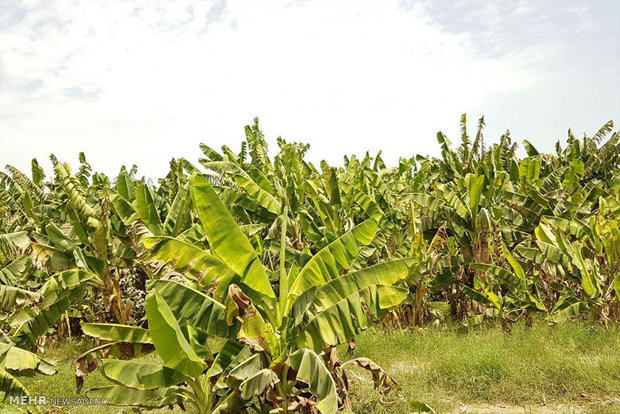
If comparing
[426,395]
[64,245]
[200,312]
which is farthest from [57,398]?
[426,395]

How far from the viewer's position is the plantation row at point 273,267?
5008mm

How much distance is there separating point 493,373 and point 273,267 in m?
5.38

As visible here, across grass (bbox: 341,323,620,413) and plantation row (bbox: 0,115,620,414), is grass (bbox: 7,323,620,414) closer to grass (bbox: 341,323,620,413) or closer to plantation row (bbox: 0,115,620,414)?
grass (bbox: 341,323,620,413)

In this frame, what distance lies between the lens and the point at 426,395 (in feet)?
22.0

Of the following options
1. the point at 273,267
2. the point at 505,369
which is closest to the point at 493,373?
the point at 505,369

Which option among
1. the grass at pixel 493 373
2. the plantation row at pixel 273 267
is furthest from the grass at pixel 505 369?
the plantation row at pixel 273 267

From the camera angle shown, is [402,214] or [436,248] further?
[402,214]

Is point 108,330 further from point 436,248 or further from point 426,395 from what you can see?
point 436,248

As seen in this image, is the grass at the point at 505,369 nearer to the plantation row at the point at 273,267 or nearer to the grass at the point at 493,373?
the grass at the point at 493,373

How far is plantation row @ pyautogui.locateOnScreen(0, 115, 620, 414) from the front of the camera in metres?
5.01

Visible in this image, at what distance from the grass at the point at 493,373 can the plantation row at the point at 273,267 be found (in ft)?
2.06

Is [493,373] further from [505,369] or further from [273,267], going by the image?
[273,267]

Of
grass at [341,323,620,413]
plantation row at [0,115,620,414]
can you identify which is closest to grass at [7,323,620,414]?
grass at [341,323,620,413]

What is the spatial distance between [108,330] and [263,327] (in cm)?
198
